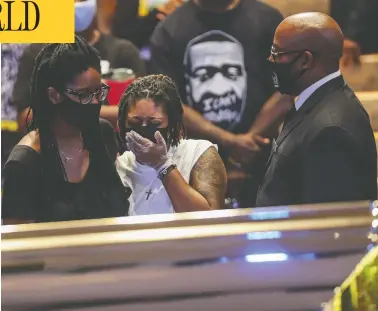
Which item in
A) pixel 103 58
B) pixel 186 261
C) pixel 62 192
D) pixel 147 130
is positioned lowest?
pixel 186 261

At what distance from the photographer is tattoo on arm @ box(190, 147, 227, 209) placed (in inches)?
40.1

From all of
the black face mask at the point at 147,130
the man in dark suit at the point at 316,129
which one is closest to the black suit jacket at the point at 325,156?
the man in dark suit at the point at 316,129

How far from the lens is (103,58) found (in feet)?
3.41

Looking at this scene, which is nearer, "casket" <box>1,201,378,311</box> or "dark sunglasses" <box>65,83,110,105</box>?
"casket" <box>1,201,378,311</box>

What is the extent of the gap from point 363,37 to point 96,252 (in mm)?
644

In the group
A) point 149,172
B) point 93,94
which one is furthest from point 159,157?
point 93,94

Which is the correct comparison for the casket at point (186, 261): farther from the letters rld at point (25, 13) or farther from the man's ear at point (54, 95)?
the letters rld at point (25, 13)

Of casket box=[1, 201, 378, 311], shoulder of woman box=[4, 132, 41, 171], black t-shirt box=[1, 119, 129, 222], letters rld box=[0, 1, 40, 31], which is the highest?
letters rld box=[0, 1, 40, 31]

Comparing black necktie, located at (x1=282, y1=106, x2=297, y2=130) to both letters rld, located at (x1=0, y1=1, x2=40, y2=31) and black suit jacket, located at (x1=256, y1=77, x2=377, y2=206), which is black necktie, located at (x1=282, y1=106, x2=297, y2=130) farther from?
letters rld, located at (x1=0, y1=1, x2=40, y2=31)

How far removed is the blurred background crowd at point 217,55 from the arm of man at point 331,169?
86 millimetres

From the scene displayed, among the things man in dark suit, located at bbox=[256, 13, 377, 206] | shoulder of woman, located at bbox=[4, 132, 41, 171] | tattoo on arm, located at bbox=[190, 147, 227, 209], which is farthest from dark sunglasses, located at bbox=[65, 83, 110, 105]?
man in dark suit, located at bbox=[256, 13, 377, 206]

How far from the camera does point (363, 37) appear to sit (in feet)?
3.51

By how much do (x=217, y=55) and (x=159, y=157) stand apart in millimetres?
228

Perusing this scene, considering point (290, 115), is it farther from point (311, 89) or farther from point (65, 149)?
point (65, 149)
